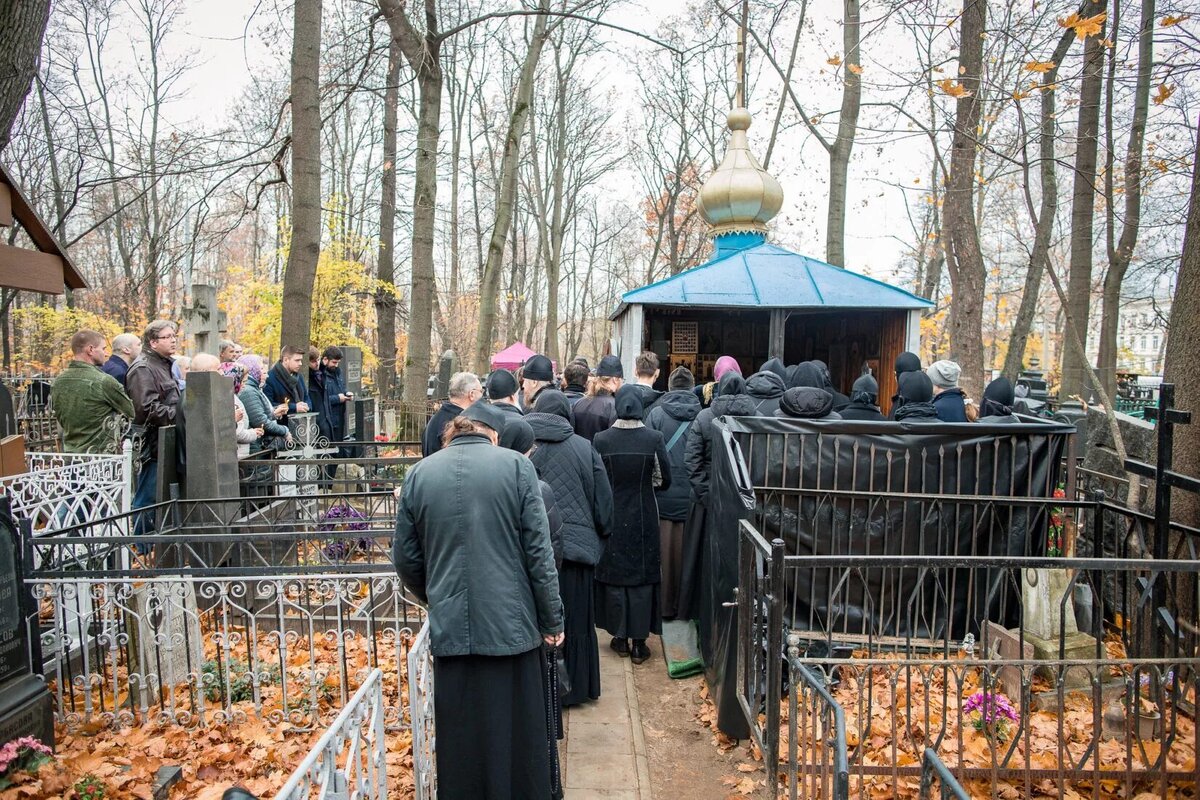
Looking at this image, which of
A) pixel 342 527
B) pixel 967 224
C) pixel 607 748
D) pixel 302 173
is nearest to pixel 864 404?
pixel 607 748

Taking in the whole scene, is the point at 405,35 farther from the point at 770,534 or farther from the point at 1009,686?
the point at 1009,686

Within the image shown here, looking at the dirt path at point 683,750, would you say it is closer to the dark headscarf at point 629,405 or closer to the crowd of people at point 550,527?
the crowd of people at point 550,527

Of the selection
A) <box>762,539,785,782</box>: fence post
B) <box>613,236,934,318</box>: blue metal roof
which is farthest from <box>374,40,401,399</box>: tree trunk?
<box>762,539,785,782</box>: fence post

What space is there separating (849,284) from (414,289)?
703 centimetres

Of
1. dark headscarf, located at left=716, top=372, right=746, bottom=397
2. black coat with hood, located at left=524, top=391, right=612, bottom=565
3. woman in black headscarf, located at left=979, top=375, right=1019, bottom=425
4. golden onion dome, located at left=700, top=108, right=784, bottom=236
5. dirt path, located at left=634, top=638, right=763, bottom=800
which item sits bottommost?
dirt path, located at left=634, top=638, right=763, bottom=800

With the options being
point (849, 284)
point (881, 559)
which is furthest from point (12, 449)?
point (849, 284)

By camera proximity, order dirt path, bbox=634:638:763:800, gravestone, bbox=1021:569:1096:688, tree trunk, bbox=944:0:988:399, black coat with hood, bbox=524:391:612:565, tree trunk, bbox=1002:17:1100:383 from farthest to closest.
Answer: tree trunk, bbox=1002:17:1100:383 → tree trunk, bbox=944:0:988:399 → gravestone, bbox=1021:569:1096:688 → black coat with hood, bbox=524:391:612:565 → dirt path, bbox=634:638:763:800

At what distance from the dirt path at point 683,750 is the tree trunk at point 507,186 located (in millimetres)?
12753

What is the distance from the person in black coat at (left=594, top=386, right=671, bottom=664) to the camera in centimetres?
567

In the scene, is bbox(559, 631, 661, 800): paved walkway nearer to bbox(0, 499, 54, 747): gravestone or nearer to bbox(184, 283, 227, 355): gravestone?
bbox(0, 499, 54, 747): gravestone

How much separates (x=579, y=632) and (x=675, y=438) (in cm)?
204

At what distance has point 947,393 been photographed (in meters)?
7.28

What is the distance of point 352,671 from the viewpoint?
5.12m

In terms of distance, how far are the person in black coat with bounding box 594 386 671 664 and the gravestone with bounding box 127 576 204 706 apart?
263 cm
